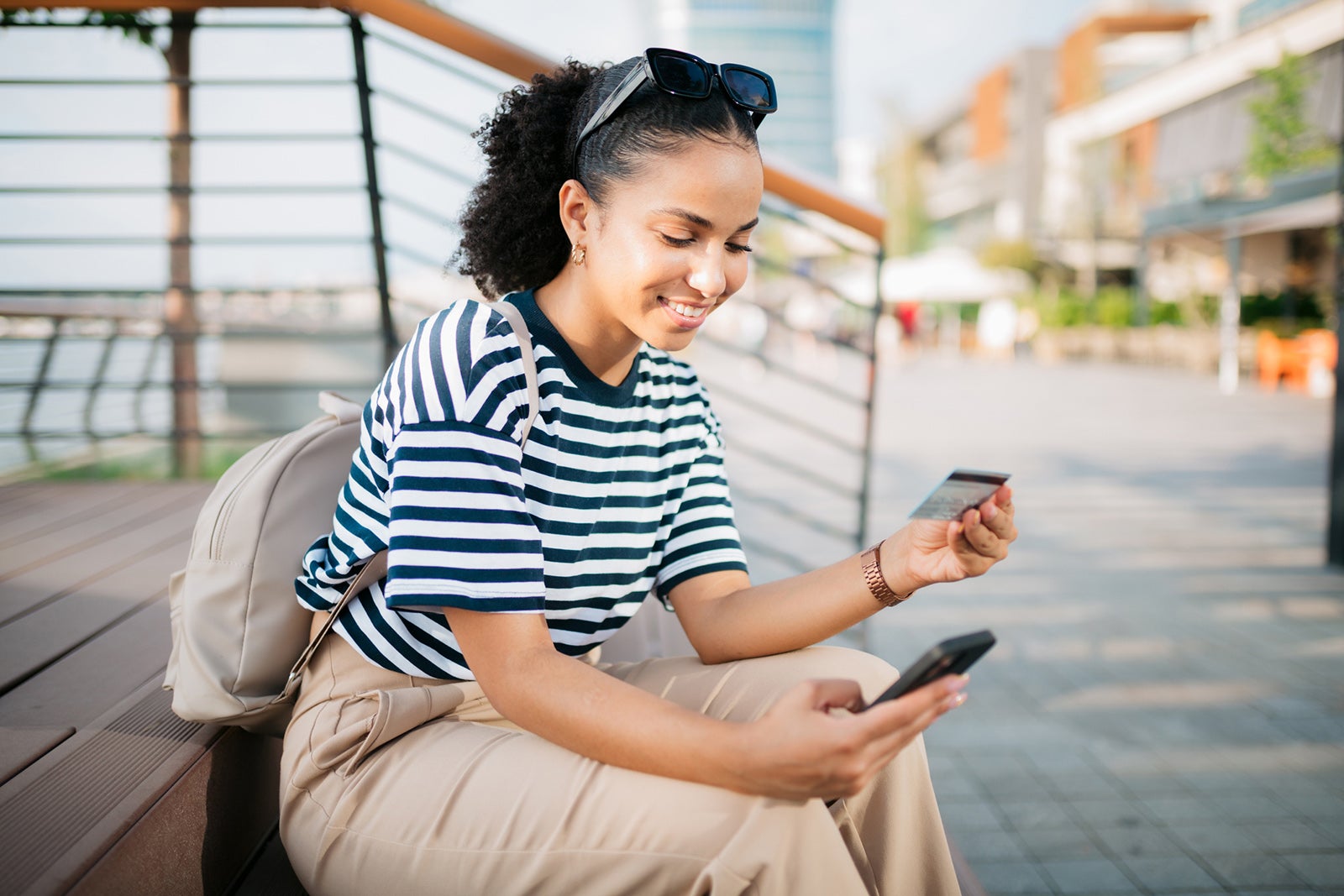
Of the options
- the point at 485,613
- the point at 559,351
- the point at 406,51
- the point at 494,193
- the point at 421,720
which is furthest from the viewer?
the point at 406,51

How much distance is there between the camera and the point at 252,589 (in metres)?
1.36

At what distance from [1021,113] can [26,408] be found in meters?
43.0

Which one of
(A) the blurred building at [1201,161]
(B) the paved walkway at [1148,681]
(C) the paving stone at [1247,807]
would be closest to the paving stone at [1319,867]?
(B) the paved walkway at [1148,681]

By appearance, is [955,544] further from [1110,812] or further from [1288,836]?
[1288,836]

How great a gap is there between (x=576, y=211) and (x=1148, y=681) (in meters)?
2.90

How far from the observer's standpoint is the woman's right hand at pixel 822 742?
1050 mm

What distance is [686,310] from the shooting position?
1.39m

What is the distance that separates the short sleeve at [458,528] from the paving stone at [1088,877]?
1.62 m

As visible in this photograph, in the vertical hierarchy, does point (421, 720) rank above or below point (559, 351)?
below

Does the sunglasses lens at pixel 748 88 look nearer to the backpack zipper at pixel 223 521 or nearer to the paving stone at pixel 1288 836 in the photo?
the backpack zipper at pixel 223 521

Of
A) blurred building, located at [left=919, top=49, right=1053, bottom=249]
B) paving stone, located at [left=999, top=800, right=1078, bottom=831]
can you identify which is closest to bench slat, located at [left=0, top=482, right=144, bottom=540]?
paving stone, located at [left=999, top=800, right=1078, bottom=831]

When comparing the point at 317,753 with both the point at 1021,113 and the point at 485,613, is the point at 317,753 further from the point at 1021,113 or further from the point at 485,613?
the point at 1021,113

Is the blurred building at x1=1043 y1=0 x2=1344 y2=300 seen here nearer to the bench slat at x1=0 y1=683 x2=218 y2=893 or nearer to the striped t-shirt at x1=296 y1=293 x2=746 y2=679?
the striped t-shirt at x1=296 y1=293 x2=746 y2=679

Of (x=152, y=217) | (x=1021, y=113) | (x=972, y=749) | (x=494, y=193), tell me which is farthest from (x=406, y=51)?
(x=1021, y=113)
